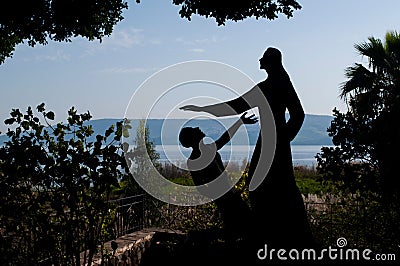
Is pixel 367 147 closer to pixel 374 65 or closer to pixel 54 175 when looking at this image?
pixel 54 175

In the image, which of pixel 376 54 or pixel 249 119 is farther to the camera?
pixel 376 54

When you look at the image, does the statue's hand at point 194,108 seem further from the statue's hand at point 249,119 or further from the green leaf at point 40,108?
the green leaf at point 40,108

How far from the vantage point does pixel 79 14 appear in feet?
23.8

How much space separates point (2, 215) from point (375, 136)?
3.37 m

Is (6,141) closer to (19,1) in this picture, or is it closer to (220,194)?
(220,194)

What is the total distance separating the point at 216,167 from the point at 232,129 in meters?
0.32

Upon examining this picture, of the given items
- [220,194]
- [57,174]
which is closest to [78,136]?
[57,174]

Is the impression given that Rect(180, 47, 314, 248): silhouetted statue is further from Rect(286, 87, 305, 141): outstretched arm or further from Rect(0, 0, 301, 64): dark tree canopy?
Rect(0, 0, 301, 64): dark tree canopy

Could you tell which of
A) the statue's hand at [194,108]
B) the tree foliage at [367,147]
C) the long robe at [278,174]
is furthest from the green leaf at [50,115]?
the tree foliage at [367,147]

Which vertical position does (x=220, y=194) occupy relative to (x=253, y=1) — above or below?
below

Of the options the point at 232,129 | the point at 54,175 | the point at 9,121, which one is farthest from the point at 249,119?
the point at 9,121

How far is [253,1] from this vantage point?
5.95 metres
